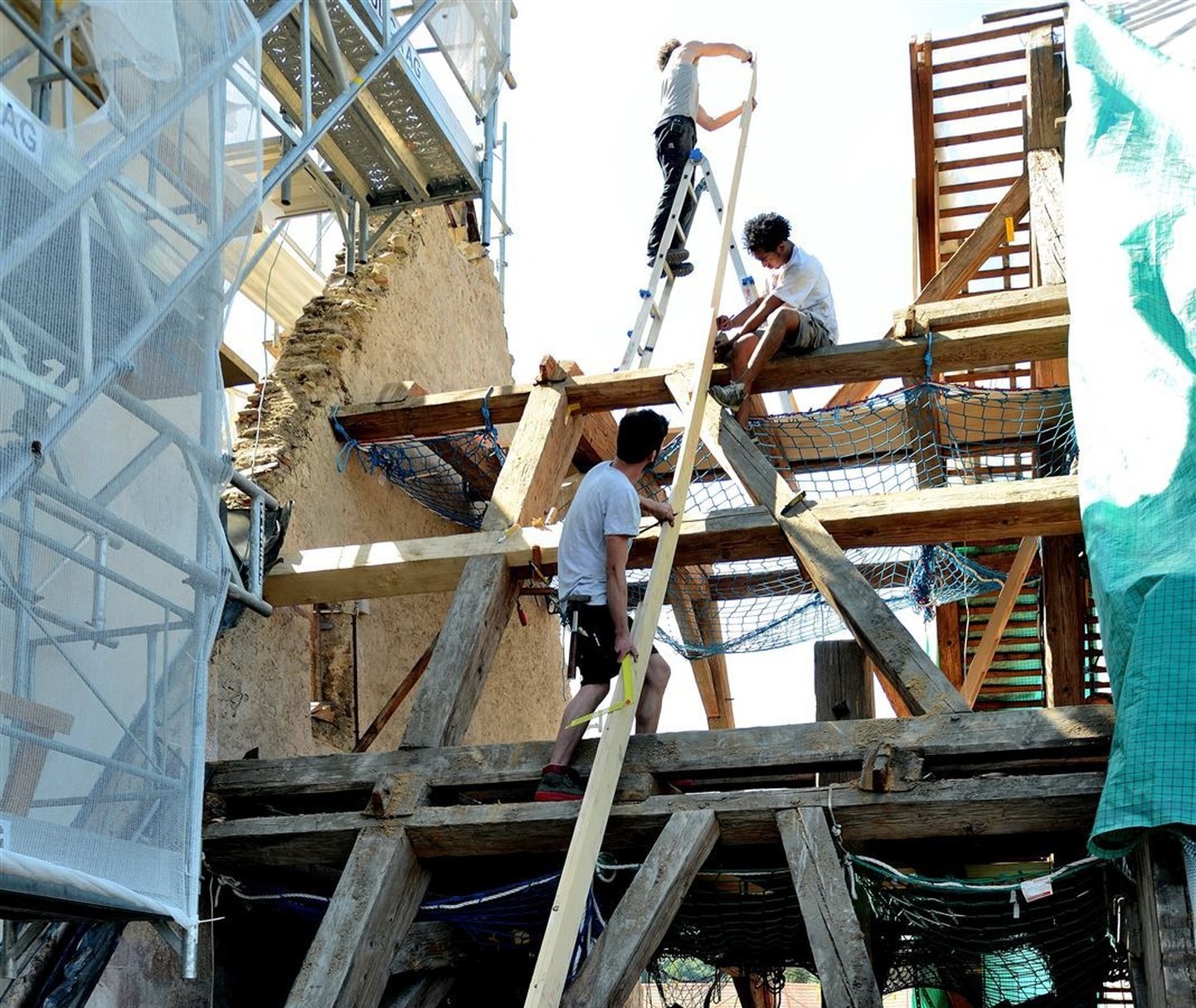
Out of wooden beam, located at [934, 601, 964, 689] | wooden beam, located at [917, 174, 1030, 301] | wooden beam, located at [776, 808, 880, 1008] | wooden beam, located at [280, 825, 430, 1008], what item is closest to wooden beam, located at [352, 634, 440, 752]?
wooden beam, located at [280, 825, 430, 1008]

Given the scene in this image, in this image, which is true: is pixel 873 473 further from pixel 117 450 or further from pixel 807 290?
pixel 117 450

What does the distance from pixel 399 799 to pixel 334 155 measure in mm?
3876

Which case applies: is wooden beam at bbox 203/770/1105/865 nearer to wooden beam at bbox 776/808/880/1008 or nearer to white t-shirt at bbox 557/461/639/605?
wooden beam at bbox 776/808/880/1008

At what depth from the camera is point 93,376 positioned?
3.95 meters

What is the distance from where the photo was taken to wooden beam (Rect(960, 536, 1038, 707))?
290 inches

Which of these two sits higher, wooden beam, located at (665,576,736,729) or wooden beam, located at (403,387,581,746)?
wooden beam, located at (665,576,736,729)

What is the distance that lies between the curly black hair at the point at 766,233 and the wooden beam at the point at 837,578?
1060 millimetres

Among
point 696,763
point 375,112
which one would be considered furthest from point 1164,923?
point 375,112

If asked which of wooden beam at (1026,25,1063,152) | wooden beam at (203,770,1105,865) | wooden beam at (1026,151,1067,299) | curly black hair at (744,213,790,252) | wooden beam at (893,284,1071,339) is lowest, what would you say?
wooden beam at (203,770,1105,865)

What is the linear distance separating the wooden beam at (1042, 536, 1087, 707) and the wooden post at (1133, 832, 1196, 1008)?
2998 mm

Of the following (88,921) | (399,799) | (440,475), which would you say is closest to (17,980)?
(88,921)

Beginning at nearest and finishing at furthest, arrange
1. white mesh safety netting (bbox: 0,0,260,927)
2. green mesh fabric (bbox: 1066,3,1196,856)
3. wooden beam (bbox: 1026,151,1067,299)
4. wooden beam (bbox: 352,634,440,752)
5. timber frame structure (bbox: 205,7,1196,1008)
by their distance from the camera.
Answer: white mesh safety netting (bbox: 0,0,260,927) < green mesh fabric (bbox: 1066,3,1196,856) < timber frame structure (bbox: 205,7,1196,1008) < wooden beam (bbox: 1026,151,1067,299) < wooden beam (bbox: 352,634,440,752)

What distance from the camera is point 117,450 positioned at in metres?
4.22

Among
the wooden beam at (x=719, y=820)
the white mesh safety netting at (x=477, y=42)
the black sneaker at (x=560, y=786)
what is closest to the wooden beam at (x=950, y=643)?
the white mesh safety netting at (x=477, y=42)
